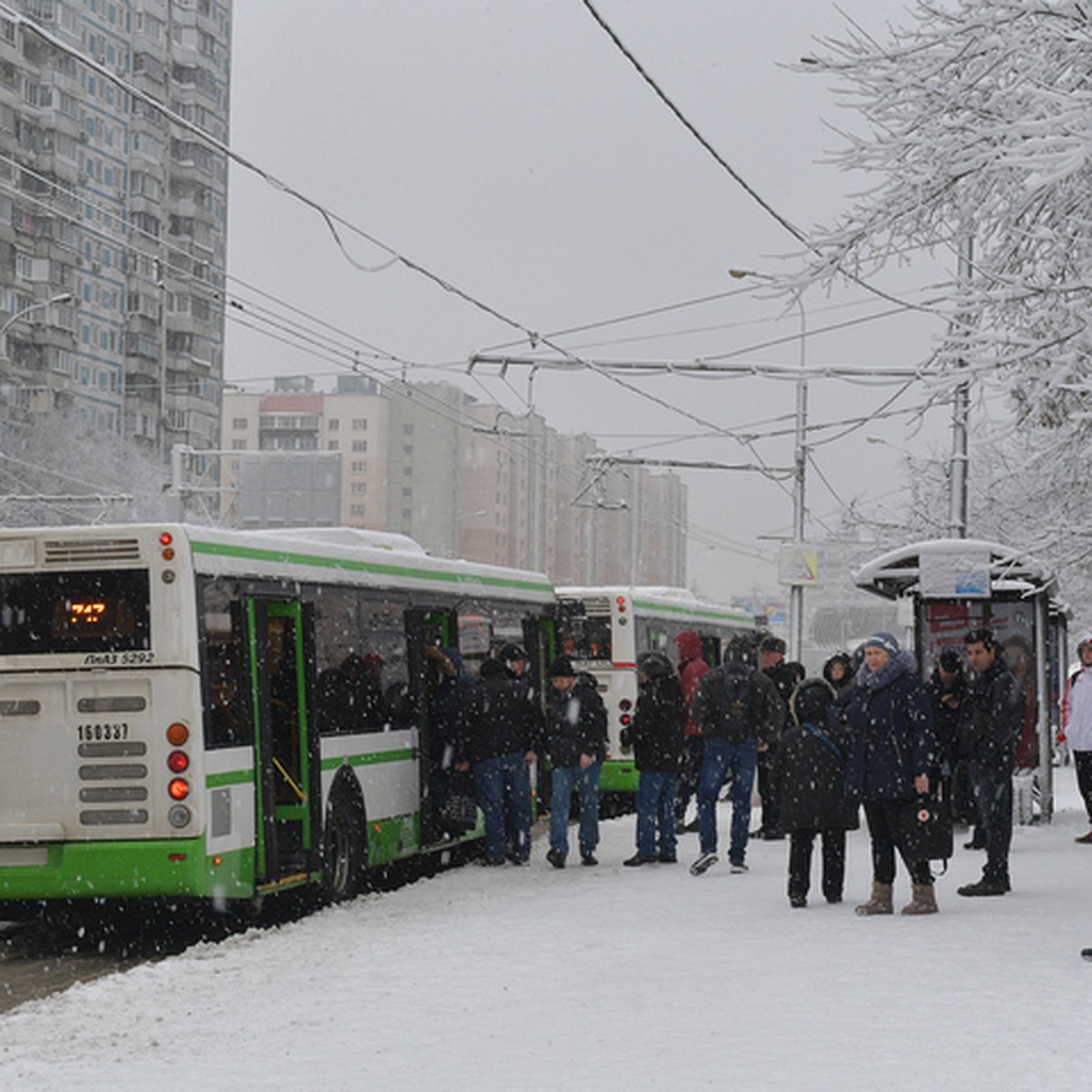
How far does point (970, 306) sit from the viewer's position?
37.0 ft

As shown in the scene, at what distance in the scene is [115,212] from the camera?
73.2 meters

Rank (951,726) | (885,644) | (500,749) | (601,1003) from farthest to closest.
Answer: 1. (500,749)
2. (951,726)
3. (885,644)
4. (601,1003)

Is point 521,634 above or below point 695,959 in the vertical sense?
above

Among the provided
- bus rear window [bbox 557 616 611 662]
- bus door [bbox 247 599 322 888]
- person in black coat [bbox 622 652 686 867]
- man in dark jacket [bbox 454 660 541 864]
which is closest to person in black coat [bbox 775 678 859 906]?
person in black coat [bbox 622 652 686 867]

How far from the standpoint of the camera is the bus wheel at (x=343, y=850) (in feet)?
45.3

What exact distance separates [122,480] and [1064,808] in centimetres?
5847

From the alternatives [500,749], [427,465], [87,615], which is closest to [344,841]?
[500,749]

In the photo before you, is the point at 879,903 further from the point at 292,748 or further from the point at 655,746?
the point at 292,748

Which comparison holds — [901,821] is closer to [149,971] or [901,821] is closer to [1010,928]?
[1010,928]

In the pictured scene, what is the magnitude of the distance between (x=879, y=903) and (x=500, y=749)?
4.48 meters

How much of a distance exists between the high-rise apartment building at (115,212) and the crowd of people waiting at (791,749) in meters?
59.5

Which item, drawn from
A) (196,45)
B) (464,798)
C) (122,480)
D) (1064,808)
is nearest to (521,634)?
(464,798)

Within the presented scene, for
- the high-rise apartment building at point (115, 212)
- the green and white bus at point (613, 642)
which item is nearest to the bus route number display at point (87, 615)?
the green and white bus at point (613, 642)

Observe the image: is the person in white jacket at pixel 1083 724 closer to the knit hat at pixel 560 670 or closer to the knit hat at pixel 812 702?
the knit hat at pixel 560 670
